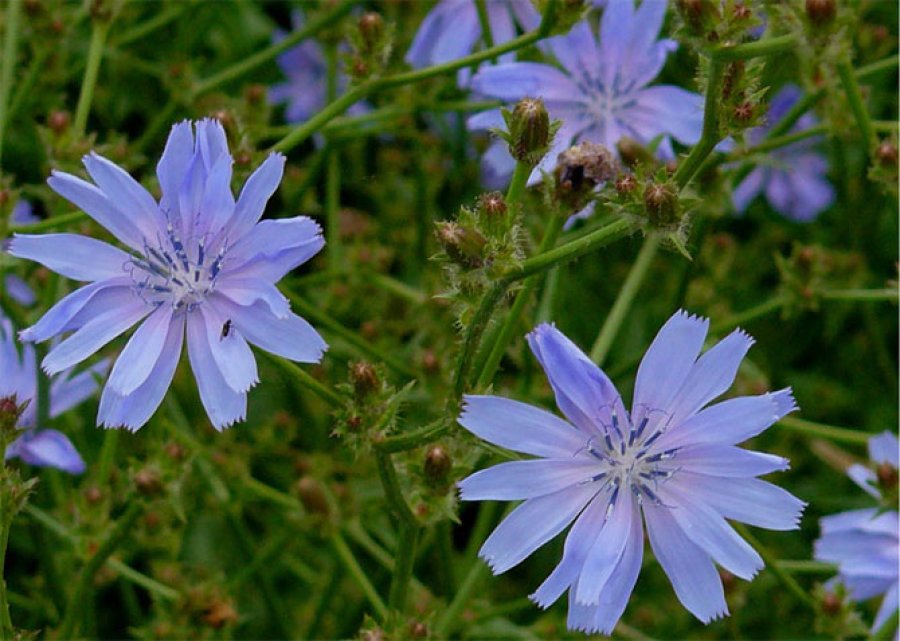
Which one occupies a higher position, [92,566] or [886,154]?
[886,154]

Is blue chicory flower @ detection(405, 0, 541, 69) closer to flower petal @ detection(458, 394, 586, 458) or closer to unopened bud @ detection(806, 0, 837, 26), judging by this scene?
unopened bud @ detection(806, 0, 837, 26)

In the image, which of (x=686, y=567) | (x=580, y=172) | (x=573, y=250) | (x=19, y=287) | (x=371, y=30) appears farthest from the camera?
(x=19, y=287)

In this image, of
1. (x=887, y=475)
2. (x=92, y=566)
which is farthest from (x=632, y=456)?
(x=92, y=566)

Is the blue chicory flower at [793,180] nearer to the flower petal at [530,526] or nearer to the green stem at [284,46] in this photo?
the green stem at [284,46]

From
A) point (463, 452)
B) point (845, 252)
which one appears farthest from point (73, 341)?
point (845, 252)

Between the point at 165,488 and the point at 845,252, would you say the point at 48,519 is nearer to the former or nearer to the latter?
the point at 165,488

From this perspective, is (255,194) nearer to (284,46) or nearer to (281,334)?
(281,334)

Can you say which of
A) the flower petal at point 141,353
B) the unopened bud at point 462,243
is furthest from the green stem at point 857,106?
the flower petal at point 141,353
